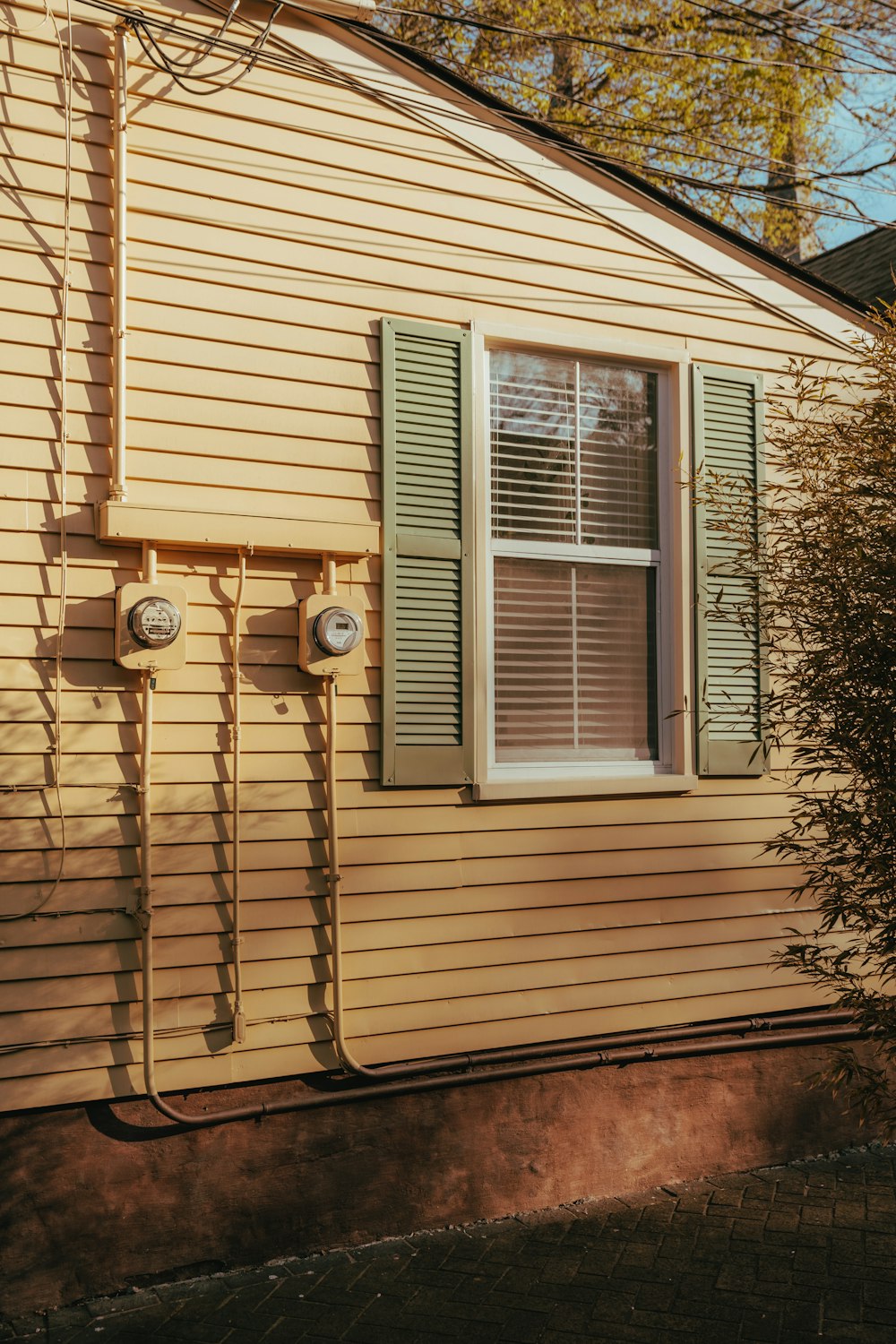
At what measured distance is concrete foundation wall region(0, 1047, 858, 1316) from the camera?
3975mm

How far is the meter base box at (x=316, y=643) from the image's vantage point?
4.40 meters

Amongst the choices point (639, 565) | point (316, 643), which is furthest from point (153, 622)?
point (639, 565)

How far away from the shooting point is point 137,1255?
4059 mm

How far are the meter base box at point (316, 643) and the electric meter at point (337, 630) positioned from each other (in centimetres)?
2

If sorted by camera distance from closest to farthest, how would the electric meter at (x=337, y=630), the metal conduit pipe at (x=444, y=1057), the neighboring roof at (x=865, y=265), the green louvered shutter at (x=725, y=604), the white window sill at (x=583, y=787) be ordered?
the metal conduit pipe at (x=444, y=1057), the electric meter at (x=337, y=630), the white window sill at (x=583, y=787), the green louvered shutter at (x=725, y=604), the neighboring roof at (x=865, y=265)

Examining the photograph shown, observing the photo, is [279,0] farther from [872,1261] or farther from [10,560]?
[872,1261]

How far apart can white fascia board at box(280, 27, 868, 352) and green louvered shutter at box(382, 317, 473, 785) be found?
35.1 inches

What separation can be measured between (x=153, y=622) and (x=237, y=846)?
2.91ft

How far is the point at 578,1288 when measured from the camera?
13.6 feet

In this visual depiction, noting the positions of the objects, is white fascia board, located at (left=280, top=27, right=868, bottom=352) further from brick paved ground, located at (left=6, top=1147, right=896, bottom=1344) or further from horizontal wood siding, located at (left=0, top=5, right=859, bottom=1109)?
brick paved ground, located at (left=6, top=1147, right=896, bottom=1344)

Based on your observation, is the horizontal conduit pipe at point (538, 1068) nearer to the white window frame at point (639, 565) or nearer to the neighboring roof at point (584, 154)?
the white window frame at point (639, 565)

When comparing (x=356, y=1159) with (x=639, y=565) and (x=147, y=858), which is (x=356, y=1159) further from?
(x=639, y=565)

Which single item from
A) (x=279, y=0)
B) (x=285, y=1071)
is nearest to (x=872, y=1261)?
(x=285, y=1071)

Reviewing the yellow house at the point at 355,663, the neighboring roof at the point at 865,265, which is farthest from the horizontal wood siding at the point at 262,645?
the neighboring roof at the point at 865,265
